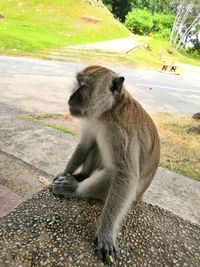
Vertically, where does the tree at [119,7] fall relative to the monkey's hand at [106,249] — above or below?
below

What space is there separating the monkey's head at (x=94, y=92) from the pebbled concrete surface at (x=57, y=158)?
238 centimetres

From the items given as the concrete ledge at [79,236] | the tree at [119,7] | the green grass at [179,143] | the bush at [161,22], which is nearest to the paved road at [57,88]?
the green grass at [179,143]

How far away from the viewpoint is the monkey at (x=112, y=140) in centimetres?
310

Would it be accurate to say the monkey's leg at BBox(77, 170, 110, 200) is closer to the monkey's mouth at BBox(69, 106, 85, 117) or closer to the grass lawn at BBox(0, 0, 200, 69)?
the monkey's mouth at BBox(69, 106, 85, 117)

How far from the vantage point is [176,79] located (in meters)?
19.3

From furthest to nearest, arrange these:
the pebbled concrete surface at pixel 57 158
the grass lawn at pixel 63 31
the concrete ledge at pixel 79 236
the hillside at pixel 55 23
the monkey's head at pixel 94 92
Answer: the hillside at pixel 55 23
the grass lawn at pixel 63 31
the pebbled concrete surface at pixel 57 158
the monkey's head at pixel 94 92
the concrete ledge at pixel 79 236

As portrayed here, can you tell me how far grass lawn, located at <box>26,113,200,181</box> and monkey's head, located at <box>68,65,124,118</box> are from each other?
3860mm

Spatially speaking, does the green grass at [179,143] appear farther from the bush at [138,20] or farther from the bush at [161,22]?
the bush at [161,22]

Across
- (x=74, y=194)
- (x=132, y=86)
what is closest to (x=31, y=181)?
(x=74, y=194)

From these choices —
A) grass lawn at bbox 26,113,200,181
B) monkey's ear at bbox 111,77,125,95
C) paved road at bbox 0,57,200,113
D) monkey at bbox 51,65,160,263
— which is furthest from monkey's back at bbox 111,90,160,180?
paved road at bbox 0,57,200,113

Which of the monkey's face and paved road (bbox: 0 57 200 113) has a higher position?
the monkey's face

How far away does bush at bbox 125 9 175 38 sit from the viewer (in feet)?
139

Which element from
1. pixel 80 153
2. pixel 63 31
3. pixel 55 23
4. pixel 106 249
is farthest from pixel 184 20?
pixel 106 249

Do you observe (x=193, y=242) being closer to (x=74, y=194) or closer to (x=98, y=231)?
(x=98, y=231)
